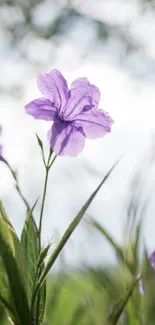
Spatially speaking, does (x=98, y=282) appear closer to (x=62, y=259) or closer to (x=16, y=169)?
(x=62, y=259)

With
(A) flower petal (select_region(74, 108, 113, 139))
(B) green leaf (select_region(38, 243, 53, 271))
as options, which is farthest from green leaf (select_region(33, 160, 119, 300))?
(A) flower petal (select_region(74, 108, 113, 139))

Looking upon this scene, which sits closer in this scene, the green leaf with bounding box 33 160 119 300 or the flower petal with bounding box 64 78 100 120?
the green leaf with bounding box 33 160 119 300

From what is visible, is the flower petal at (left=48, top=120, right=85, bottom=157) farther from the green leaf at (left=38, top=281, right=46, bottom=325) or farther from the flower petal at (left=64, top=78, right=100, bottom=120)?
the green leaf at (left=38, top=281, right=46, bottom=325)

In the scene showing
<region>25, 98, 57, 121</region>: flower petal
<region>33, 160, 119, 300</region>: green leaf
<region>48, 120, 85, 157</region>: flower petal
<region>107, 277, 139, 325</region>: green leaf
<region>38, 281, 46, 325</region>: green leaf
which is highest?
<region>25, 98, 57, 121</region>: flower petal

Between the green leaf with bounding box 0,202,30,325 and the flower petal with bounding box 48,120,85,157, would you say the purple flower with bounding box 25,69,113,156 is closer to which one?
the flower petal with bounding box 48,120,85,157

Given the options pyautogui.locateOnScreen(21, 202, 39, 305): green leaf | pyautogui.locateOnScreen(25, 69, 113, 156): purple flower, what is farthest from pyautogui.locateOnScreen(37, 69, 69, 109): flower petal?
pyautogui.locateOnScreen(21, 202, 39, 305): green leaf

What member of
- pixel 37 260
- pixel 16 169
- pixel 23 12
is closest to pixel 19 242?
pixel 37 260

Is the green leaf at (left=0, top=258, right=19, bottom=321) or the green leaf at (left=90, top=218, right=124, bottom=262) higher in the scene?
the green leaf at (left=90, top=218, right=124, bottom=262)

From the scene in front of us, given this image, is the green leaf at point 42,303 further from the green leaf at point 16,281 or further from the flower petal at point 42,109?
the flower petal at point 42,109
